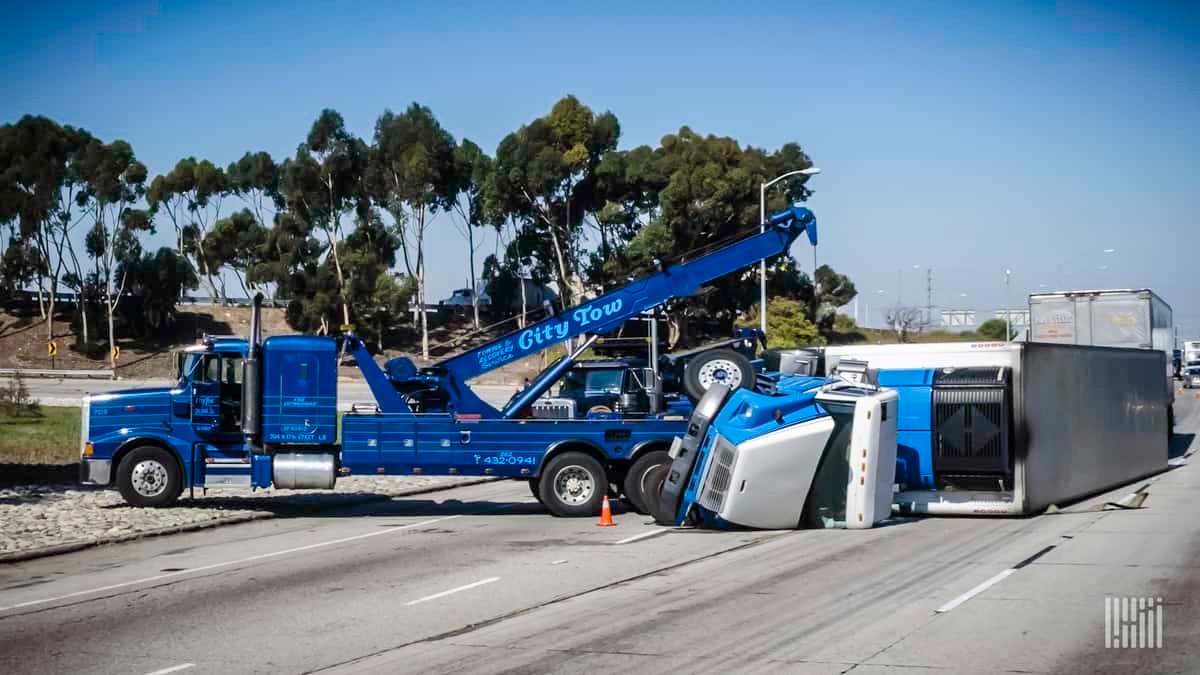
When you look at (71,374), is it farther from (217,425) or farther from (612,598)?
(612,598)

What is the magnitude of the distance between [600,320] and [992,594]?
1022 cm

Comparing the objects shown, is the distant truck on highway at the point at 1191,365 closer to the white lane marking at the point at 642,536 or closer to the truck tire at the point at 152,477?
the white lane marking at the point at 642,536

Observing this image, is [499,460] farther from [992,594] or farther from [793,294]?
[793,294]

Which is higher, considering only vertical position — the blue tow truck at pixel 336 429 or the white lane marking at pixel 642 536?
the blue tow truck at pixel 336 429

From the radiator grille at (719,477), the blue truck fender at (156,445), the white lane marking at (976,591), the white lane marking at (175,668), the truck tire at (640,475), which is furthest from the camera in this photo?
the blue truck fender at (156,445)

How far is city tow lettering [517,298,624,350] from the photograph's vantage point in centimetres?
2084

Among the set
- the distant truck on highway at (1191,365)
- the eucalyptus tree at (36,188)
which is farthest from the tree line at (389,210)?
the distant truck on highway at (1191,365)

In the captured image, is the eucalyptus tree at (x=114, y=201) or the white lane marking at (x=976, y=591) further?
the eucalyptus tree at (x=114, y=201)

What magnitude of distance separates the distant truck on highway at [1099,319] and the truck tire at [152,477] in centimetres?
2188

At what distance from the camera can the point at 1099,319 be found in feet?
106

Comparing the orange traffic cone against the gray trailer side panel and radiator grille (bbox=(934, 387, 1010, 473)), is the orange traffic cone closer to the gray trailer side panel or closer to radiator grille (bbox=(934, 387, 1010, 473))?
radiator grille (bbox=(934, 387, 1010, 473))

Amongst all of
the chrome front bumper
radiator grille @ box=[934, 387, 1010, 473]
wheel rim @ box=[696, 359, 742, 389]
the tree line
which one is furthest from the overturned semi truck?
the tree line

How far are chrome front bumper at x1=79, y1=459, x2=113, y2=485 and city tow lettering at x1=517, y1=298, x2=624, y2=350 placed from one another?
7.09 meters

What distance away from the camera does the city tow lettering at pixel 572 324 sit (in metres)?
20.8
